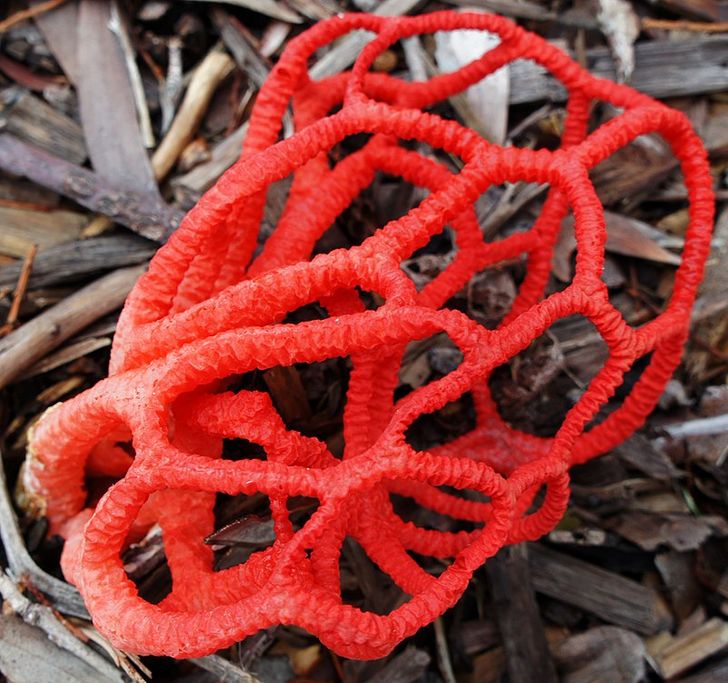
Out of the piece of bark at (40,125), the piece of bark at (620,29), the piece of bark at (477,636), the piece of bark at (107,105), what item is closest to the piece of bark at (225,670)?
the piece of bark at (477,636)

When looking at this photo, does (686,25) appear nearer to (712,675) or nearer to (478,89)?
(478,89)

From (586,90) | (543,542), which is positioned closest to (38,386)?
(543,542)

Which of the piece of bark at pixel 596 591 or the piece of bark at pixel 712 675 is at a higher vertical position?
the piece of bark at pixel 596 591

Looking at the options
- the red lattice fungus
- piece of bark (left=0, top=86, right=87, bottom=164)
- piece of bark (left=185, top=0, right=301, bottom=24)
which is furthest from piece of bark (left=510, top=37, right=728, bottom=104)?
piece of bark (left=0, top=86, right=87, bottom=164)

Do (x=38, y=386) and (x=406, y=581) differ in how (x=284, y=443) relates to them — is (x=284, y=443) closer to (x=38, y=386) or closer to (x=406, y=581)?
(x=406, y=581)

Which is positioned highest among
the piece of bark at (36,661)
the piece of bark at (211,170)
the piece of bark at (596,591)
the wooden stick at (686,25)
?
the piece of bark at (211,170)

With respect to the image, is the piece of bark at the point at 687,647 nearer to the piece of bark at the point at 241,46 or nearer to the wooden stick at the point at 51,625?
the wooden stick at the point at 51,625

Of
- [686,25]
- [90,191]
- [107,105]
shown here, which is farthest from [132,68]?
[686,25]

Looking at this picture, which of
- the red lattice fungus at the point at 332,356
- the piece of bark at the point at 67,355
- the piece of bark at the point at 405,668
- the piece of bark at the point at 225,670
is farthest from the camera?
the piece of bark at the point at 67,355
